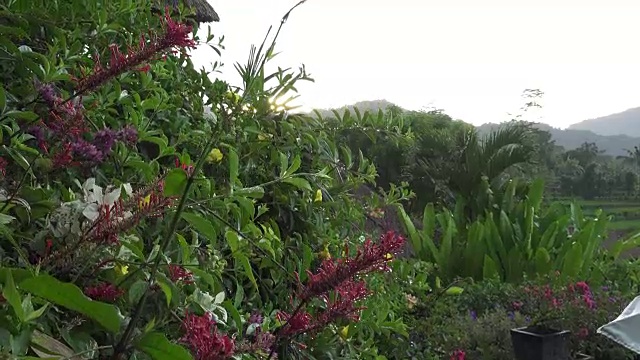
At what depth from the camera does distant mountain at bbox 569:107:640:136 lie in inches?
5276

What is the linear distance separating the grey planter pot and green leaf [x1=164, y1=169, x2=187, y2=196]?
145 inches

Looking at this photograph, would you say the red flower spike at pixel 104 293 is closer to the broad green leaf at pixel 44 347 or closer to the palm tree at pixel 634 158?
the broad green leaf at pixel 44 347

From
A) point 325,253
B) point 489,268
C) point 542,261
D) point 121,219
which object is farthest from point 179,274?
point 542,261

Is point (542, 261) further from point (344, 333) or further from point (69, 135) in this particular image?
point (69, 135)

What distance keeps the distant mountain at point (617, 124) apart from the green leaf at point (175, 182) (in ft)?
457

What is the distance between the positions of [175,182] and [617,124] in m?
151

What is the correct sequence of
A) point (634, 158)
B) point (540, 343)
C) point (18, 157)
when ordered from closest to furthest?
point (18, 157) → point (540, 343) → point (634, 158)

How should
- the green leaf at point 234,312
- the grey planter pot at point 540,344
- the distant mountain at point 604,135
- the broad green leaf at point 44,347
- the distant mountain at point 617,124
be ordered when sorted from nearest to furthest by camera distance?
1. the broad green leaf at point 44,347
2. the green leaf at point 234,312
3. the grey planter pot at point 540,344
4. the distant mountain at point 604,135
5. the distant mountain at point 617,124

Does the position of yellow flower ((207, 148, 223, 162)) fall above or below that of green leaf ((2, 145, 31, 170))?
below

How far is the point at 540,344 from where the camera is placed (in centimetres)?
401

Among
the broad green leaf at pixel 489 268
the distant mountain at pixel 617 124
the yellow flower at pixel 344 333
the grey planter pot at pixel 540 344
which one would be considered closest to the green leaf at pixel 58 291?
the yellow flower at pixel 344 333

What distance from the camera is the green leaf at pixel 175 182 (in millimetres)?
695

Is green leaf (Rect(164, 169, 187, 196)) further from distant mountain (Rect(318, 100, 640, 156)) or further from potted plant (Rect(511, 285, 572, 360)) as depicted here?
distant mountain (Rect(318, 100, 640, 156))

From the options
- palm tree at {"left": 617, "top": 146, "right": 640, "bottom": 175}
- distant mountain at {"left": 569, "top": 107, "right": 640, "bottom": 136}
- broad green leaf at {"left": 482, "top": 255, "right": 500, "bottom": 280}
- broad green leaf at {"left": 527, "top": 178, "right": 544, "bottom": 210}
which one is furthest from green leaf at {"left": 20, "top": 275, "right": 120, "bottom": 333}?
distant mountain at {"left": 569, "top": 107, "right": 640, "bottom": 136}
